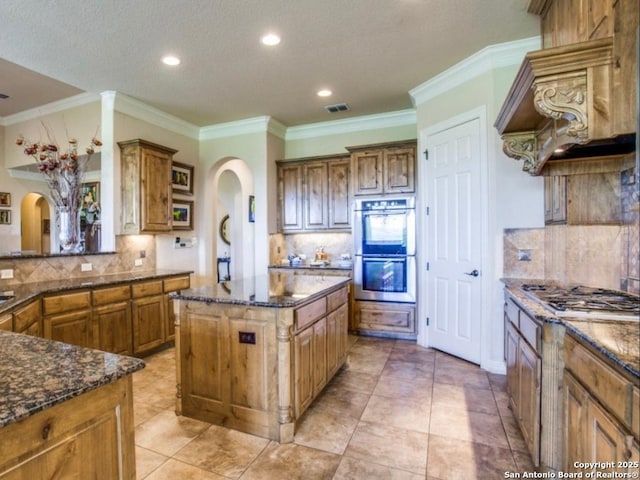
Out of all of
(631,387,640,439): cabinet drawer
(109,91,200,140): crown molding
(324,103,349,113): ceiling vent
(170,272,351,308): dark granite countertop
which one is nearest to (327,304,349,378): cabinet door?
(170,272,351,308): dark granite countertop

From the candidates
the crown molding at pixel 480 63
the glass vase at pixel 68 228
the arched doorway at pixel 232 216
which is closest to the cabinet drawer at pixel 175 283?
the glass vase at pixel 68 228

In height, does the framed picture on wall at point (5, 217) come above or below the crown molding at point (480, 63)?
below

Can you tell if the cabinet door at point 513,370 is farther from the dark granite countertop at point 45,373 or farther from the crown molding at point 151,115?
the crown molding at point 151,115

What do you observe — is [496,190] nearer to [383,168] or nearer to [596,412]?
[383,168]

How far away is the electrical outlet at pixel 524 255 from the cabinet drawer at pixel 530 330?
1.21m

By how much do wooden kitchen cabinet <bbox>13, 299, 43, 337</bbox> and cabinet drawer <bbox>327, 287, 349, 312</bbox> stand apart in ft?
7.46

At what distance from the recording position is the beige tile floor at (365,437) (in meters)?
1.94

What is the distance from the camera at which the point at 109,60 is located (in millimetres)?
3252

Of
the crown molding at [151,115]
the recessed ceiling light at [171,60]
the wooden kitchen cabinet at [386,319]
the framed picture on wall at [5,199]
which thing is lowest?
the wooden kitchen cabinet at [386,319]

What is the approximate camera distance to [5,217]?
5.36 metres

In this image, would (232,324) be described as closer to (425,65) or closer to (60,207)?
(60,207)

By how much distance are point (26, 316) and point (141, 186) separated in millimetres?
1898

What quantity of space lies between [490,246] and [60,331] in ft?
13.0

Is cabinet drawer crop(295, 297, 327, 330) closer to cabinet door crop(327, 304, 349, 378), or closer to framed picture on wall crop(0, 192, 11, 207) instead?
cabinet door crop(327, 304, 349, 378)
